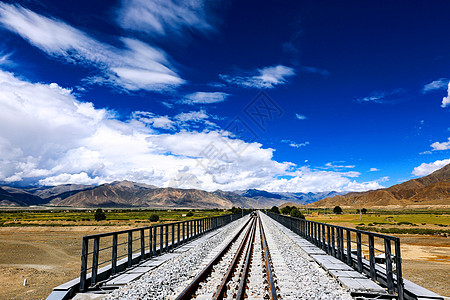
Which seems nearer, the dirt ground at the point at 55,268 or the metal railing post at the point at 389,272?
the metal railing post at the point at 389,272

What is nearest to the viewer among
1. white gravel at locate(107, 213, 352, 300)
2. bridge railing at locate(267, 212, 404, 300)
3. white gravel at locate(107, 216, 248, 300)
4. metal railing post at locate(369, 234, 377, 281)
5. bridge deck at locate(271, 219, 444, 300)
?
bridge deck at locate(271, 219, 444, 300)

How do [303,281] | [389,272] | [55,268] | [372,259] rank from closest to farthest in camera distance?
[389,272] < [372,259] < [303,281] < [55,268]

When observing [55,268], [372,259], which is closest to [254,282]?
[372,259]

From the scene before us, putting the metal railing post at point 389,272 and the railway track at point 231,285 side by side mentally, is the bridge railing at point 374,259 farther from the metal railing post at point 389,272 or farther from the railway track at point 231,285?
the railway track at point 231,285

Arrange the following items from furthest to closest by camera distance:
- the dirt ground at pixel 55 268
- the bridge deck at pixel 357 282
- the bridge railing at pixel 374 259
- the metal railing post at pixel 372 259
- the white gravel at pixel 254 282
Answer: the dirt ground at pixel 55 268
the metal railing post at pixel 372 259
the white gravel at pixel 254 282
the bridge railing at pixel 374 259
the bridge deck at pixel 357 282

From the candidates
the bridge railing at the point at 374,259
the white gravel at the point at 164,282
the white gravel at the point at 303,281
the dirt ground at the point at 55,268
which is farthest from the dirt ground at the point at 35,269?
the bridge railing at the point at 374,259

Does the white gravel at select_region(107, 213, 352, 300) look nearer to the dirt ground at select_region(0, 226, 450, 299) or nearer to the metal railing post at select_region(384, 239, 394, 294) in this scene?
the metal railing post at select_region(384, 239, 394, 294)

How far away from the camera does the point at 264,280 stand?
7941 millimetres

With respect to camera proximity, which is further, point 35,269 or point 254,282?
point 35,269

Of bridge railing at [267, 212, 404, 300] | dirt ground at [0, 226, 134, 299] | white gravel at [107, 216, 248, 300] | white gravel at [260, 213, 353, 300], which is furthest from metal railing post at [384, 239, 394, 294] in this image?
dirt ground at [0, 226, 134, 299]

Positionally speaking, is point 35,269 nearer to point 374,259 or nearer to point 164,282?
point 164,282

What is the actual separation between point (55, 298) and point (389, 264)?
683 cm

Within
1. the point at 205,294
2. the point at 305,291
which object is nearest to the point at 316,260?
the point at 305,291

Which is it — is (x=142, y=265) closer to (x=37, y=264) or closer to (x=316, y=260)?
(x=316, y=260)
